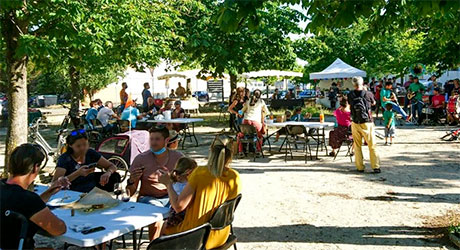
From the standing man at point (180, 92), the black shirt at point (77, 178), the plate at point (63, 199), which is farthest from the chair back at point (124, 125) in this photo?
the standing man at point (180, 92)

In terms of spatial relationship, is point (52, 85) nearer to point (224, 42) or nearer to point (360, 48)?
point (360, 48)

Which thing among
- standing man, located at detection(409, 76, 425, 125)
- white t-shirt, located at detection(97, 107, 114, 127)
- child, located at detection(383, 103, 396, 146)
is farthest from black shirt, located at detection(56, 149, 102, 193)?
standing man, located at detection(409, 76, 425, 125)

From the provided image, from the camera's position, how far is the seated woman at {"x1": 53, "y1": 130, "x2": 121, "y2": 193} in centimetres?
466

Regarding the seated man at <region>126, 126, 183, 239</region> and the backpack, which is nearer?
the seated man at <region>126, 126, 183, 239</region>

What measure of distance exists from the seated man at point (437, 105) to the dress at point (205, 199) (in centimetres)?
1445

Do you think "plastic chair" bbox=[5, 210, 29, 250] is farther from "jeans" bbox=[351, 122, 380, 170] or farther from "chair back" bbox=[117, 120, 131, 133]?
"chair back" bbox=[117, 120, 131, 133]

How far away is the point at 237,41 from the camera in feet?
49.9

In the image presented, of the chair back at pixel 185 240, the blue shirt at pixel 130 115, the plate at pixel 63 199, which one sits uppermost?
the blue shirt at pixel 130 115

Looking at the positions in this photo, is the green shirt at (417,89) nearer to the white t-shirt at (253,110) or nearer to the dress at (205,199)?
the white t-shirt at (253,110)

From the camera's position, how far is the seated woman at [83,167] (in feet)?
15.3

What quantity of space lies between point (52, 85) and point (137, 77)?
28.9 feet

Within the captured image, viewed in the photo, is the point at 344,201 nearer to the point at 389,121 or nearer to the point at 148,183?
the point at 148,183

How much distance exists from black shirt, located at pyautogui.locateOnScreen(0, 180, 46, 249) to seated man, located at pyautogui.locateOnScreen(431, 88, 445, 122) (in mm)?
15683

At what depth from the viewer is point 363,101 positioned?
816 centimetres
